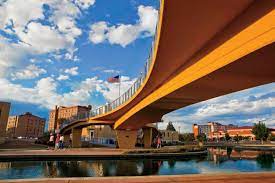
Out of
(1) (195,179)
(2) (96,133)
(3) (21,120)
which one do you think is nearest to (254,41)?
(1) (195,179)

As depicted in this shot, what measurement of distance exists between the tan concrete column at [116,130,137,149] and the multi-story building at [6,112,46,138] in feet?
402

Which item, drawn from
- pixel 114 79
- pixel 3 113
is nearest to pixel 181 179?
pixel 114 79

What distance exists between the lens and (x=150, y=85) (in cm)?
2175

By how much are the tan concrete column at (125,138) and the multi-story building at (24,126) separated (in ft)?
402

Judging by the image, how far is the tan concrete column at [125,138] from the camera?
157 ft

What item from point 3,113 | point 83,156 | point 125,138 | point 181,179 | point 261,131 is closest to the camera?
point 181,179

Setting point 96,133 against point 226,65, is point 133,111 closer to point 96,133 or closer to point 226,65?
point 226,65

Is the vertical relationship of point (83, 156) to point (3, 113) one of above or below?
below

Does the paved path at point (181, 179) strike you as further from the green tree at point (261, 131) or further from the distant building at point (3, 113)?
the green tree at point (261, 131)

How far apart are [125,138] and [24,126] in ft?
412

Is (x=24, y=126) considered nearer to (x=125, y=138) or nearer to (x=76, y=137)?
(x=76, y=137)

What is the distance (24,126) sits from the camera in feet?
506

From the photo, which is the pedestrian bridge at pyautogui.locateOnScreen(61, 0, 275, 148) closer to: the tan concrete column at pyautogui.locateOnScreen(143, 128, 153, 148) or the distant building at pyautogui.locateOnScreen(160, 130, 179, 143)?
the tan concrete column at pyautogui.locateOnScreen(143, 128, 153, 148)

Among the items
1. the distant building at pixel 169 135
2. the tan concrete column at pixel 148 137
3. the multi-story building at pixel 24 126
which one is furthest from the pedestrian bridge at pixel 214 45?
the multi-story building at pixel 24 126
